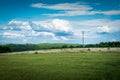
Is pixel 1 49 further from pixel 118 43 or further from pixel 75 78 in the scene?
pixel 75 78

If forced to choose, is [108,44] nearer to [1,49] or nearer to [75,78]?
[1,49]

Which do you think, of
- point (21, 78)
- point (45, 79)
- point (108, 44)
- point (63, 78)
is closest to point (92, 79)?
point (63, 78)

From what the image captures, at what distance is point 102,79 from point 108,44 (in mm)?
42667

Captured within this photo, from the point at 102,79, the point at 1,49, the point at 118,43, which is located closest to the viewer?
the point at 102,79

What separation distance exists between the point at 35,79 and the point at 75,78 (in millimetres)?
2248

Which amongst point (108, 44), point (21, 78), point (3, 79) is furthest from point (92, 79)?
point (108, 44)

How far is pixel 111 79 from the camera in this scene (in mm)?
13750

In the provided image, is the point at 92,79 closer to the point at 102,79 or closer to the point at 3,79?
the point at 102,79

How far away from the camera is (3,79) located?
14164 millimetres

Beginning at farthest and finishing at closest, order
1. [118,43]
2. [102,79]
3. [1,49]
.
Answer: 1. [118,43]
2. [1,49]
3. [102,79]

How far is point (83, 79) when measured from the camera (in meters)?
14.0

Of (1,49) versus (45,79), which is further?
(1,49)

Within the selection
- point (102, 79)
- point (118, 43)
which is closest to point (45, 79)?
point (102, 79)

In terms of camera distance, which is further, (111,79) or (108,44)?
(108,44)
